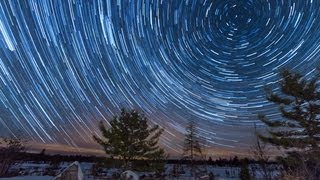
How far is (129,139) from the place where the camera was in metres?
27.5

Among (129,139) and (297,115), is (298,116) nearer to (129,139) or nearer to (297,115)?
(297,115)

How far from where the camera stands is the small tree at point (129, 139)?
88.5 feet

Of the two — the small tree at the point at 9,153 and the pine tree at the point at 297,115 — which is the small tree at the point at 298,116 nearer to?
the pine tree at the point at 297,115

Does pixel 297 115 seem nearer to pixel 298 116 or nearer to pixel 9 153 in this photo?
pixel 298 116

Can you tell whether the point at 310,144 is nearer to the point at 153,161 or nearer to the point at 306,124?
the point at 306,124

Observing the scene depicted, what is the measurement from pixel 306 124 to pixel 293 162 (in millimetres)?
3294

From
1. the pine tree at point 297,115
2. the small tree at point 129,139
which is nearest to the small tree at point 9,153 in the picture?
the small tree at point 129,139

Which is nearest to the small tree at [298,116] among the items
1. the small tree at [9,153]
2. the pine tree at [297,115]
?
the pine tree at [297,115]

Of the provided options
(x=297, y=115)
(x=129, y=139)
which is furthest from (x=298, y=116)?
(x=129, y=139)

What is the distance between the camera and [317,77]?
24.2 m

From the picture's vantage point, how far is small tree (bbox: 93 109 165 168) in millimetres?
26984

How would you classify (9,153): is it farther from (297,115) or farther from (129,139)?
(297,115)

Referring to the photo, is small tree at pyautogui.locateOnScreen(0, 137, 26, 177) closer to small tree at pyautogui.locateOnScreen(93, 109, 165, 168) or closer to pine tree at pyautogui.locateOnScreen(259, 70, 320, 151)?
small tree at pyautogui.locateOnScreen(93, 109, 165, 168)

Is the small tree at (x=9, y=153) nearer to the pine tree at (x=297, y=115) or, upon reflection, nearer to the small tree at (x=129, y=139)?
the small tree at (x=129, y=139)
